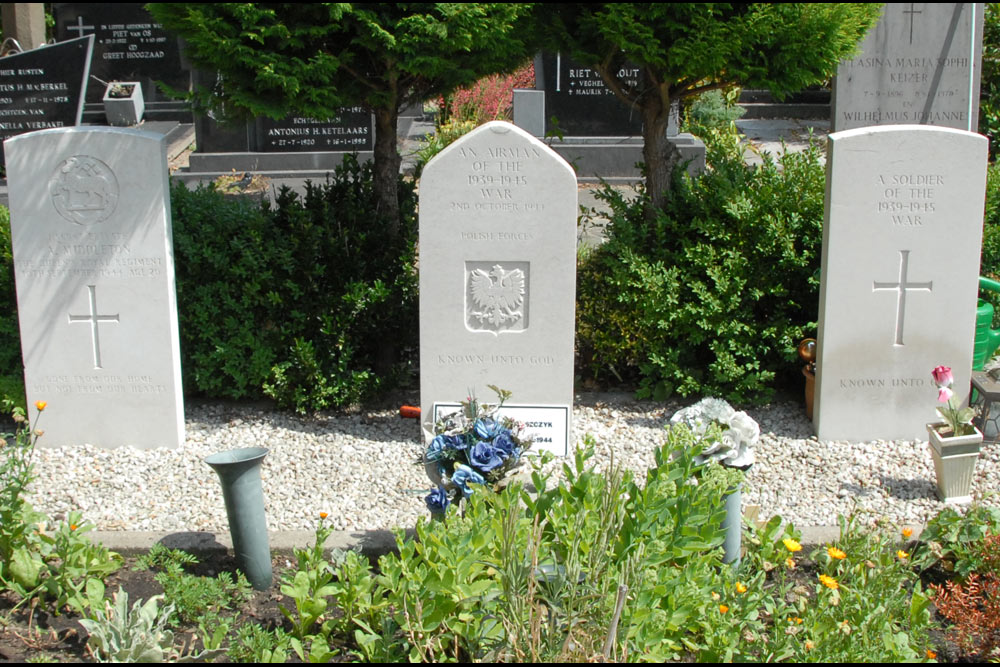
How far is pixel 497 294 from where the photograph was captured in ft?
17.2

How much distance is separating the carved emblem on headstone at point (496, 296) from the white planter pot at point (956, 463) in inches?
84.8

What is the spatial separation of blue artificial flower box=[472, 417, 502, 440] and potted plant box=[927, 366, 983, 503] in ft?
7.42

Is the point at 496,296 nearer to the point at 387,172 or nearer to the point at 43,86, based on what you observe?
the point at 387,172

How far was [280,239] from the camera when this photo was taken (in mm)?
5836

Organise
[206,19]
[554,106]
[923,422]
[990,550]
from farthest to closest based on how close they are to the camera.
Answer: [554,106]
[923,422]
[206,19]
[990,550]

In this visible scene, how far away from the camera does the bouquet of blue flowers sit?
12.4 ft

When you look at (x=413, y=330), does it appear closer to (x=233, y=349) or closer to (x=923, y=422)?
(x=233, y=349)

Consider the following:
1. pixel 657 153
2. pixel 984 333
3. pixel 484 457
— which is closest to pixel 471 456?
pixel 484 457

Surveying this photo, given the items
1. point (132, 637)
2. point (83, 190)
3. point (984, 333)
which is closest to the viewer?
point (132, 637)

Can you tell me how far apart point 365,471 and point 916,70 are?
650 centimetres

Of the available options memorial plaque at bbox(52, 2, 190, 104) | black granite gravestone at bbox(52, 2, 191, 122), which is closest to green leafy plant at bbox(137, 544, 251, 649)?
black granite gravestone at bbox(52, 2, 191, 122)

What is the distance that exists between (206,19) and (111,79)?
1231 centimetres

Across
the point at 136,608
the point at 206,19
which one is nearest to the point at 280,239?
the point at 206,19

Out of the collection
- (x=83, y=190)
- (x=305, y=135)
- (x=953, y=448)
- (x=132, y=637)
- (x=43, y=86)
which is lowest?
(x=132, y=637)
